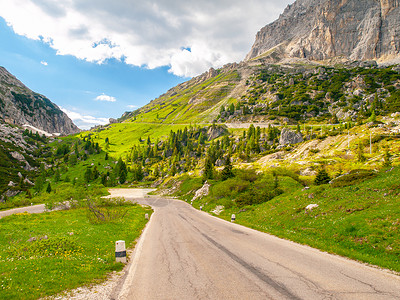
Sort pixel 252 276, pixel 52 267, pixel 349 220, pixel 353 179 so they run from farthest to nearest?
pixel 353 179
pixel 349 220
pixel 52 267
pixel 252 276

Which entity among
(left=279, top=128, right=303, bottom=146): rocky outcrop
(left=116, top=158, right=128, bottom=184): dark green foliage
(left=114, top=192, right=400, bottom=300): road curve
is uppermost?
(left=279, top=128, right=303, bottom=146): rocky outcrop

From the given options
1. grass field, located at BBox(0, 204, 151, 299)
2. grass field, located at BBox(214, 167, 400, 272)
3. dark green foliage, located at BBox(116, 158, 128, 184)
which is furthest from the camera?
dark green foliage, located at BBox(116, 158, 128, 184)

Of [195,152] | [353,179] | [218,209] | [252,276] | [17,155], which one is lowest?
[218,209]

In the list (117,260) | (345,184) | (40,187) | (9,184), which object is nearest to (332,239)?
(345,184)

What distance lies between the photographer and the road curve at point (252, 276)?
22.7 ft

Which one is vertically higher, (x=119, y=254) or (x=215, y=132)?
(x=215, y=132)

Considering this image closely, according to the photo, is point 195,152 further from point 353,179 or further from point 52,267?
point 52,267

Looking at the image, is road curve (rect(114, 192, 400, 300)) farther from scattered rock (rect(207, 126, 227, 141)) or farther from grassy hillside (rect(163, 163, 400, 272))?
scattered rock (rect(207, 126, 227, 141))

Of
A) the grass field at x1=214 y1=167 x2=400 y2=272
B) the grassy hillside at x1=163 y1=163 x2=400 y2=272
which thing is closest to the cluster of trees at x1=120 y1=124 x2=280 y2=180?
the grassy hillside at x1=163 y1=163 x2=400 y2=272

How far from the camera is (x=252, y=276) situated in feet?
27.4

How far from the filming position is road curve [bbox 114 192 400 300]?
6934 millimetres

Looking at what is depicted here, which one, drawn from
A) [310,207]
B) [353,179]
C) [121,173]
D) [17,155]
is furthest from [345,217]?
[17,155]

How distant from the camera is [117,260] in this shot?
35.2 feet

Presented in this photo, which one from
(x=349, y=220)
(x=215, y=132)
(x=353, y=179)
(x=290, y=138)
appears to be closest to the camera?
(x=349, y=220)
